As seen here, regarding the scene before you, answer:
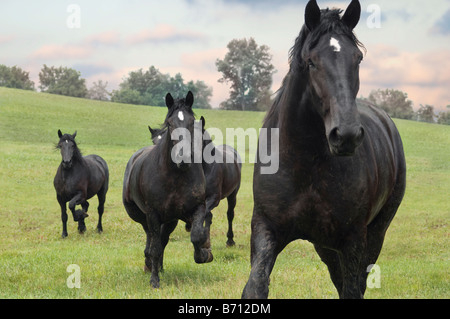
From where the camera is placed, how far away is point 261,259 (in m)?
3.79

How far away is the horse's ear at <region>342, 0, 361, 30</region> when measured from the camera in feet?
11.9

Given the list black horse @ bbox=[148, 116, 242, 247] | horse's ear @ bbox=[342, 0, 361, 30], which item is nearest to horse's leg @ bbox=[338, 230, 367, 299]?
horse's ear @ bbox=[342, 0, 361, 30]

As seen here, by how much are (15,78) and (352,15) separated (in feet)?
313

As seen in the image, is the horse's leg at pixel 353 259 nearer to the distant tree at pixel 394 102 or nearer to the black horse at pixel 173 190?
the black horse at pixel 173 190

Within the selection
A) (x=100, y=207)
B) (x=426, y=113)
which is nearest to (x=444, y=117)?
(x=426, y=113)

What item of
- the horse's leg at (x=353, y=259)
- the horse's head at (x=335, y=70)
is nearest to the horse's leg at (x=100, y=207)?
the horse's leg at (x=353, y=259)

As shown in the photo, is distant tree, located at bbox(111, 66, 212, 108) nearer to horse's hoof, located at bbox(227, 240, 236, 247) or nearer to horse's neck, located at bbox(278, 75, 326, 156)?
horse's hoof, located at bbox(227, 240, 236, 247)

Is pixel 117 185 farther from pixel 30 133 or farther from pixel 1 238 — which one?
pixel 30 133

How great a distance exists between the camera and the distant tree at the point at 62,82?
271ft

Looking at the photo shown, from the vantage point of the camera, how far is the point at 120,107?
205ft

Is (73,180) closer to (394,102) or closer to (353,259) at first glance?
(353,259)

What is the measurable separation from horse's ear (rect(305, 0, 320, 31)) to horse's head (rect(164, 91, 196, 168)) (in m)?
3.78

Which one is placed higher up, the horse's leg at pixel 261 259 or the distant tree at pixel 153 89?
the distant tree at pixel 153 89

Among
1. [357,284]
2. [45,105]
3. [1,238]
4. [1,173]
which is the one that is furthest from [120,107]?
[357,284]
